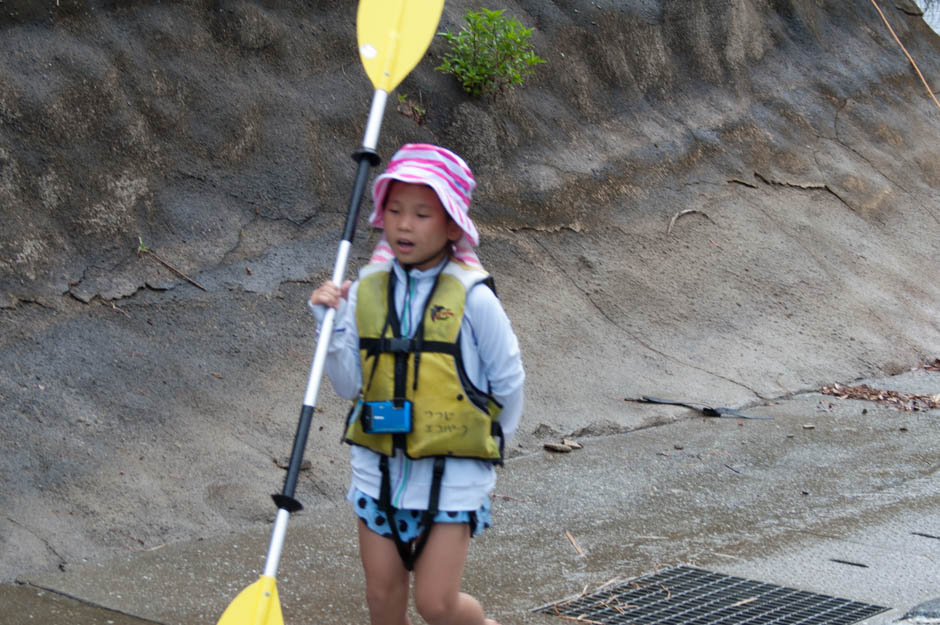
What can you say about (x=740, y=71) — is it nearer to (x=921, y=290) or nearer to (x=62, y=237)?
(x=921, y=290)

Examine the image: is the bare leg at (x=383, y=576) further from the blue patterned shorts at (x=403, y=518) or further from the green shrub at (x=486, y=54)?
the green shrub at (x=486, y=54)

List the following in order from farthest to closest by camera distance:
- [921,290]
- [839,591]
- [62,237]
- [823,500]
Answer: [921,290] → [62,237] → [823,500] → [839,591]

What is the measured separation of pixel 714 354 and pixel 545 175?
187 cm

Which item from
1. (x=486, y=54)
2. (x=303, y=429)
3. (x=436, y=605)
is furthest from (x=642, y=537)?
(x=486, y=54)

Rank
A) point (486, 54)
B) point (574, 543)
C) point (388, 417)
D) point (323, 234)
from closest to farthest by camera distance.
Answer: point (388, 417) < point (574, 543) < point (323, 234) < point (486, 54)

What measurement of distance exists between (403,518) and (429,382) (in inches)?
14.1

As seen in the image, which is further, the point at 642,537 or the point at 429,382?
the point at 642,537

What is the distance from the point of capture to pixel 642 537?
4543 millimetres

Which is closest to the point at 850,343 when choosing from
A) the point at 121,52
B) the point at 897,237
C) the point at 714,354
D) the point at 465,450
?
the point at 714,354

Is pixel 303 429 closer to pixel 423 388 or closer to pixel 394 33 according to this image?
pixel 423 388

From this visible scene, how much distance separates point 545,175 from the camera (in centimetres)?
799

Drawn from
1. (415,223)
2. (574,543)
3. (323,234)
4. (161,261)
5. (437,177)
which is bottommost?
(574,543)

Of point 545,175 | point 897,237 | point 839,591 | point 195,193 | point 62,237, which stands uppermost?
point 897,237

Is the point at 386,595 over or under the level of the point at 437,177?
under
